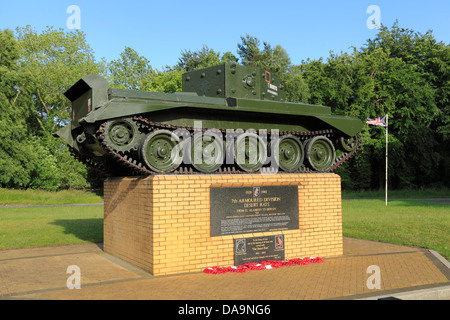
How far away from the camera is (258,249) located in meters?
8.80

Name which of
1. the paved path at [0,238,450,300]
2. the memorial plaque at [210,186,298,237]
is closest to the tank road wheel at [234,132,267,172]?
the memorial plaque at [210,186,298,237]

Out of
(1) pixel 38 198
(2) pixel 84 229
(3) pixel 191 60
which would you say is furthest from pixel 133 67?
(2) pixel 84 229

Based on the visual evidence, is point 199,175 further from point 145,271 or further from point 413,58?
point 413,58

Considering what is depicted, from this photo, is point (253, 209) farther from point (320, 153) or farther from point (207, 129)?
point (320, 153)

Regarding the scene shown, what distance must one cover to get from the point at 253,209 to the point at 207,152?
5.18ft

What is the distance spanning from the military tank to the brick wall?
1.54 ft

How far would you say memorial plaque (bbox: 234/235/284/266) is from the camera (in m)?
8.56

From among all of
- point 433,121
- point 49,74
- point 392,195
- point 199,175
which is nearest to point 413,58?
point 433,121

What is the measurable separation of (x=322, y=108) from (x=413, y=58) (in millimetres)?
35109

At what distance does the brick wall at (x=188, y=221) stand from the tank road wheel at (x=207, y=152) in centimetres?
50

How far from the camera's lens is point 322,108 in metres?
10.5

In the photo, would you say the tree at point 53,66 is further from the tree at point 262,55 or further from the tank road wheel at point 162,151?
the tank road wheel at point 162,151

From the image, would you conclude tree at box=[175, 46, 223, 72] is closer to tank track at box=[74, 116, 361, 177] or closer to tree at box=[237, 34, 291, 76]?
tree at box=[237, 34, 291, 76]

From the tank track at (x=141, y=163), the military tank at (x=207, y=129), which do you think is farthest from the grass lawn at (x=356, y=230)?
the military tank at (x=207, y=129)
